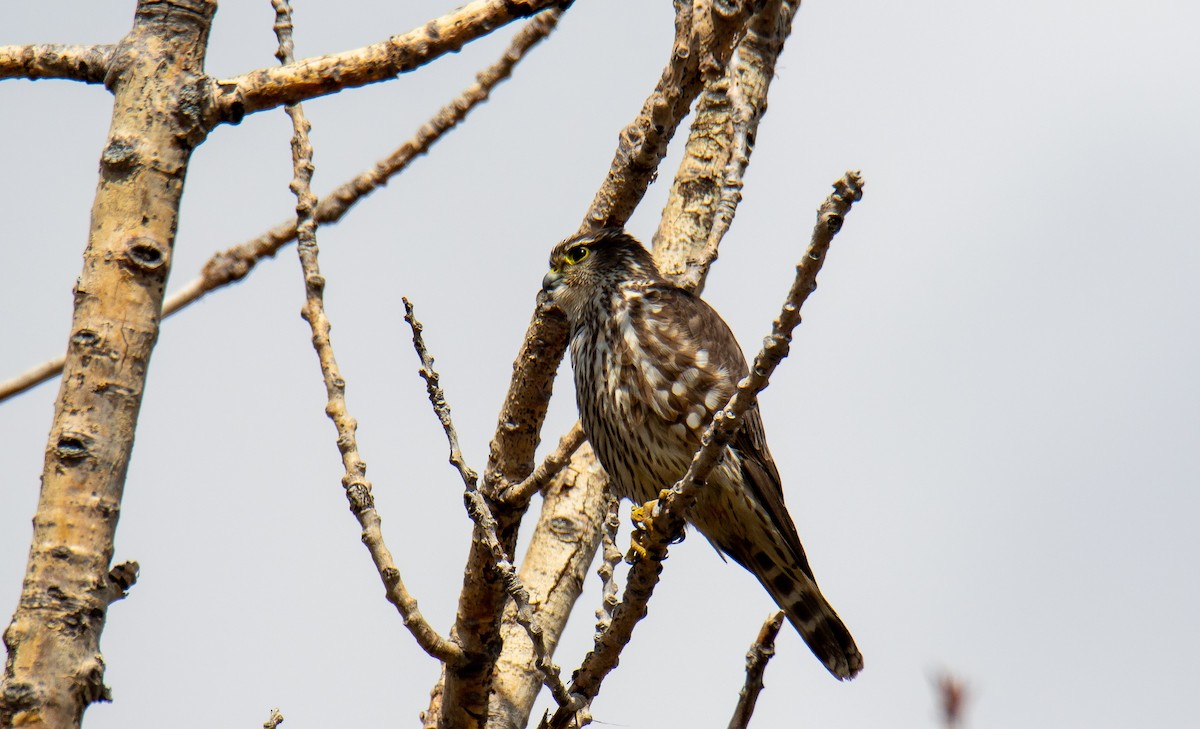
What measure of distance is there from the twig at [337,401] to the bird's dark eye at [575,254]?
2.29 m

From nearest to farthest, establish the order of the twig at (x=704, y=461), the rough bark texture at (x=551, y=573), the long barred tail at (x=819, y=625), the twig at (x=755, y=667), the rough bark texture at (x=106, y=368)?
the rough bark texture at (x=106, y=368) < the twig at (x=704, y=461) < the twig at (x=755, y=667) < the rough bark texture at (x=551, y=573) < the long barred tail at (x=819, y=625)

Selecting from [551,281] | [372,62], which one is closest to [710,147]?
[551,281]

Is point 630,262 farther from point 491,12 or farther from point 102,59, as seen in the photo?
point 102,59

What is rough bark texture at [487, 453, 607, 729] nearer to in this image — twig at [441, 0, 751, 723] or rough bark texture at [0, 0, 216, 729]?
twig at [441, 0, 751, 723]

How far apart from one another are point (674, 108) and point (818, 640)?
2463mm

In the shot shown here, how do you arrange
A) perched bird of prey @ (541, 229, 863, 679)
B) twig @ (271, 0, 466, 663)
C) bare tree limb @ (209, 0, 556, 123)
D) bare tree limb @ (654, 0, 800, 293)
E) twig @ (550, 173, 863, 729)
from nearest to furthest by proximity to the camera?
twig @ (550, 173, 863, 729), bare tree limb @ (209, 0, 556, 123), twig @ (271, 0, 466, 663), perched bird of prey @ (541, 229, 863, 679), bare tree limb @ (654, 0, 800, 293)

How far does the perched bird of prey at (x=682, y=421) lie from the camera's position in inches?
180

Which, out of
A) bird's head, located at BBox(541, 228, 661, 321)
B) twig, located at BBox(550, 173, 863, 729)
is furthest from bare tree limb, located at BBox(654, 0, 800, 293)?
twig, located at BBox(550, 173, 863, 729)

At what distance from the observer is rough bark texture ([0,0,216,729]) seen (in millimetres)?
1771

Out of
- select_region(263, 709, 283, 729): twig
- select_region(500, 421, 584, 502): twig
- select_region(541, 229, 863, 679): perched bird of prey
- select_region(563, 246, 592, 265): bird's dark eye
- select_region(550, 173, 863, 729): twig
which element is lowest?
select_region(263, 709, 283, 729): twig

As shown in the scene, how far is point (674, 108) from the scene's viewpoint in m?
3.26

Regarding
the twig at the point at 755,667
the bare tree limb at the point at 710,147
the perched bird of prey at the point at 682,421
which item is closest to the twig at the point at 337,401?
the twig at the point at 755,667

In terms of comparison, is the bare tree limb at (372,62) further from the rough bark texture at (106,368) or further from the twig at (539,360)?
the twig at (539,360)

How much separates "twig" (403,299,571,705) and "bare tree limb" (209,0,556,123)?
0.61 metres
